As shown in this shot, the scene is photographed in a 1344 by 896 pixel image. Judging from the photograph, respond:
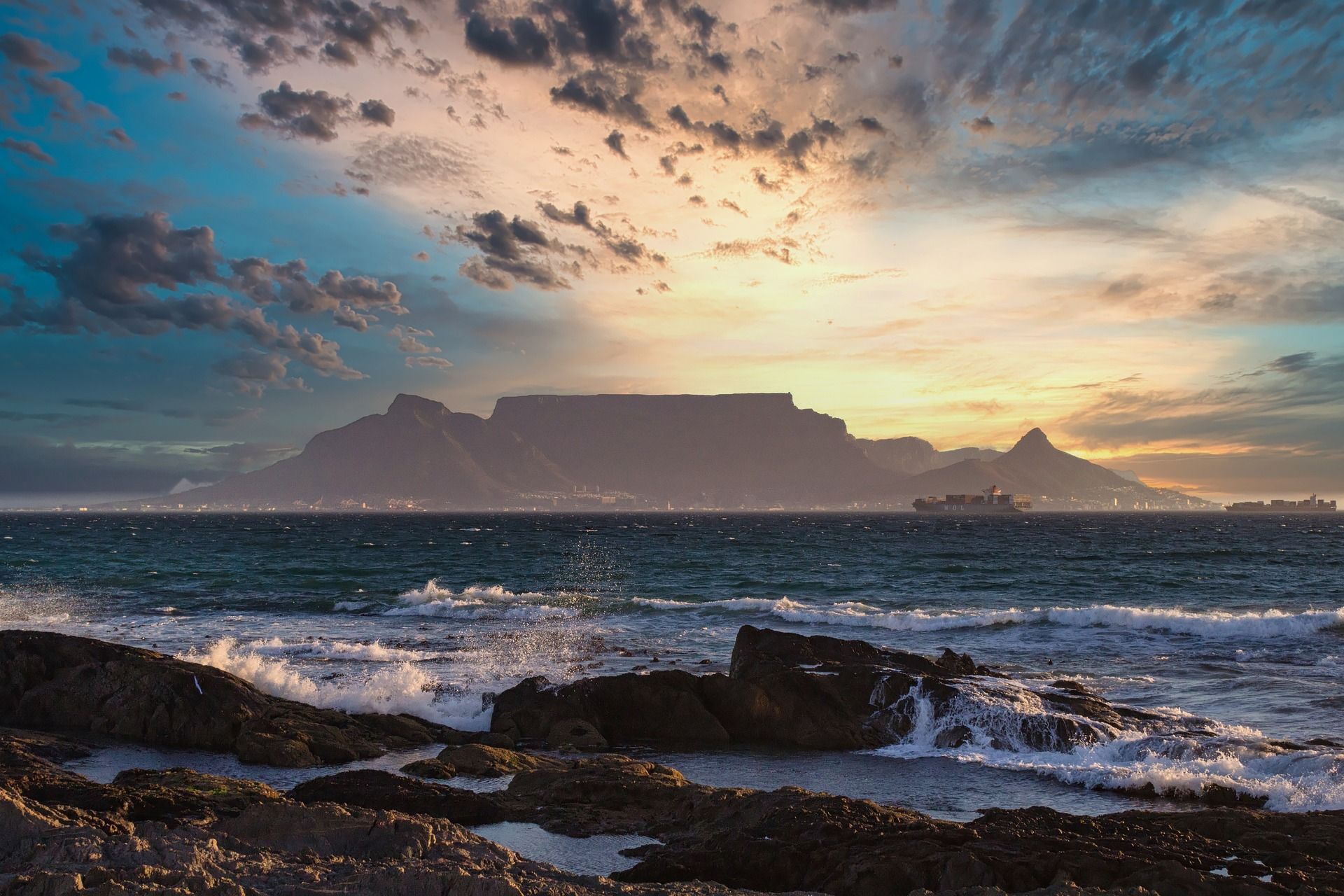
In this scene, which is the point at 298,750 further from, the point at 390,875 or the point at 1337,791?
the point at 1337,791

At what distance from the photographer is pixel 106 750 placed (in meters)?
16.2

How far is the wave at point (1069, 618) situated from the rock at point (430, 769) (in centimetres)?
2449

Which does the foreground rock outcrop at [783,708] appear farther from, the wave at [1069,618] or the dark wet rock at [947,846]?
the wave at [1069,618]

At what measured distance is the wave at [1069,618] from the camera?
33375 millimetres

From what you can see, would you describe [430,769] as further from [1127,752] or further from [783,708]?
[1127,752]

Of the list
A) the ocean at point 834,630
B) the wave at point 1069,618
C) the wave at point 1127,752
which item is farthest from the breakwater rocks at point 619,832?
the wave at point 1069,618

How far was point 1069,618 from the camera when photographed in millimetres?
36812

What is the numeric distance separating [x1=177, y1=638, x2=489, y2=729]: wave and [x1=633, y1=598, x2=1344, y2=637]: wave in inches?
760

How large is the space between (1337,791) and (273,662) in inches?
964

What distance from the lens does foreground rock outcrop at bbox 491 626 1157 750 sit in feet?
59.3

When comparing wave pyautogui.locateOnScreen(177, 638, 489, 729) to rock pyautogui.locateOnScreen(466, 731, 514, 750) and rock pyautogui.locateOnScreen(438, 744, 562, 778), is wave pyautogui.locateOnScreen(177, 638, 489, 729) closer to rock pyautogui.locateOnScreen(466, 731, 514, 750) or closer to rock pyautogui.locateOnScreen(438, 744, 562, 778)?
rock pyautogui.locateOnScreen(466, 731, 514, 750)

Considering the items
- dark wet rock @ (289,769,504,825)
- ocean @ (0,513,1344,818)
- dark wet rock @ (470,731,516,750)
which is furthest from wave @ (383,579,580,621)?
dark wet rock @ (289,769,504,825)

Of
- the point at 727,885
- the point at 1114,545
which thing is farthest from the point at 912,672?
the point at 1114,545

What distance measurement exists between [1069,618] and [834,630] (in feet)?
34.3
